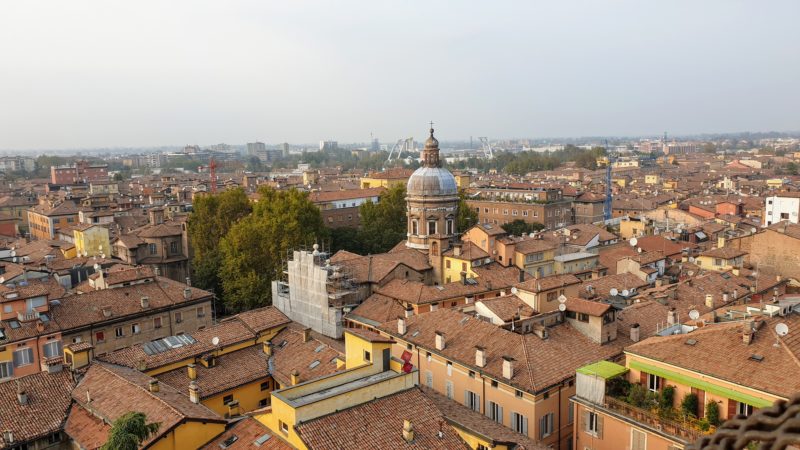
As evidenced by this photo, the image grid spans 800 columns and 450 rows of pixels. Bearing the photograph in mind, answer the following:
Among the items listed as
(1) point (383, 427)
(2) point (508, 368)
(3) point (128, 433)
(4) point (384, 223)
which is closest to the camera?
(3) point (128, 433)

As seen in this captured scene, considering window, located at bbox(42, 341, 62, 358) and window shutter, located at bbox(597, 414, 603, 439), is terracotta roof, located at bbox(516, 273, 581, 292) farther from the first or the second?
window, located at bbox(42, 341, 62, 358)

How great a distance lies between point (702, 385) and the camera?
1786 centimetres

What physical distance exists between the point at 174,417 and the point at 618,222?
195 feet

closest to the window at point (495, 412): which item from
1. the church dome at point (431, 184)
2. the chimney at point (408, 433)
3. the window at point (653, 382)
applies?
the window at point (653, 382)

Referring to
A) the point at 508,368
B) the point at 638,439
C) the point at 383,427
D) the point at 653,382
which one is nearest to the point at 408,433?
the point at 383,427

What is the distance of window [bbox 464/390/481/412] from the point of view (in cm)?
2389

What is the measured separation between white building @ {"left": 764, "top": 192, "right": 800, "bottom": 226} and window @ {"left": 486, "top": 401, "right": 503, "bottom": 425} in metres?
49.2

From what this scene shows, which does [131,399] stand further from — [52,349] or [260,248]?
[260,248]

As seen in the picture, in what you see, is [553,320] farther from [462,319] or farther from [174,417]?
[174,417]

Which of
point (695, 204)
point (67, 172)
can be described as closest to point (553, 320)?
point (695, 204)

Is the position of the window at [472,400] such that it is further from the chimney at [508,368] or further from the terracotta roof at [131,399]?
the terracotta roof at [131,399]

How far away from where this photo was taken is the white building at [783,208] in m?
59.9

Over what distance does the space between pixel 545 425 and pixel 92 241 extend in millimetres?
45364

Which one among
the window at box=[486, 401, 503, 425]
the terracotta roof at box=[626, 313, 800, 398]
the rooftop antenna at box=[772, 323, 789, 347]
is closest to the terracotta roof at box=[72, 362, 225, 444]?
the window at box=[486, 401, 503, 425]
